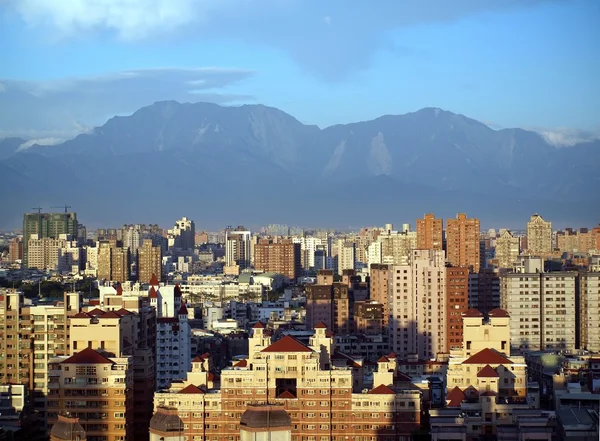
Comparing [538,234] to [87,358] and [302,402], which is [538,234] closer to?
[302,402]

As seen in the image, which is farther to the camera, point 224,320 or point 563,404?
point 224,320

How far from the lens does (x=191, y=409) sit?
32.3 feet

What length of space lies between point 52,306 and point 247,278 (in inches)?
745

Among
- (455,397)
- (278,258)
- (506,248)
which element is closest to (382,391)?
(455,397)

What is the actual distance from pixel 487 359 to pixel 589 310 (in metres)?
7.03

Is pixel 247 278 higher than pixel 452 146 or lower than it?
lower

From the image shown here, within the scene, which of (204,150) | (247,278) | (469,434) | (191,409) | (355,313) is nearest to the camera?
(469,434)

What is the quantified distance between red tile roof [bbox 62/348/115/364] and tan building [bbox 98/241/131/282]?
22.4 meters

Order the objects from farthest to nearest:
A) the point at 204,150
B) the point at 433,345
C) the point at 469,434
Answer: the point at 204,150 → the point at 433,345 → the point at 469,434

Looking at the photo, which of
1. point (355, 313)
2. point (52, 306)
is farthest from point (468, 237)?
point (52, 306)

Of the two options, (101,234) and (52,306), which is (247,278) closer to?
(101,234)

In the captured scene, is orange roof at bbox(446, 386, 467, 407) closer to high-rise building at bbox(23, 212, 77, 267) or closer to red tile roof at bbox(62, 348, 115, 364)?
red tile roof at bbox(62, 348, 115, 364)

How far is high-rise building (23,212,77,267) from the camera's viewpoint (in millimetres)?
38219

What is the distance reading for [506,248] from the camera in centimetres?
2667
